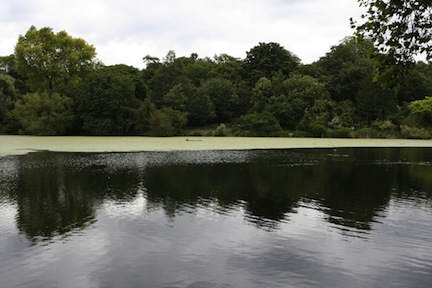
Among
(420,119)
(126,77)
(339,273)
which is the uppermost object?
(126,77)

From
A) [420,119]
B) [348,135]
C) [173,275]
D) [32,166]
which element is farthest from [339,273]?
[420,119]

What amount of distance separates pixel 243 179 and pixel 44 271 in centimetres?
1188

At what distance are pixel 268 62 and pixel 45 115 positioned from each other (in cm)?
3674

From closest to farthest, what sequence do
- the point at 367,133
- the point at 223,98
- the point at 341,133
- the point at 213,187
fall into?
the point at 213,187 → the point at 367,133 → the point at 341,133 → the point at 223,98

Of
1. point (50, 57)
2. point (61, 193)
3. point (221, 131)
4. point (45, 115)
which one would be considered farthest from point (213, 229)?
point (50, 57)

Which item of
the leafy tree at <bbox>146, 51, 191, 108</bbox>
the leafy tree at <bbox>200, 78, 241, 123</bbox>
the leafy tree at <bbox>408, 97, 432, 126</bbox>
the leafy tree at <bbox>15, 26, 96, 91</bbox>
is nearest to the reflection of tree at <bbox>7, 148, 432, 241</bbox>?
the leafy tree at <bbox>408, 97, 432, 126</bbox>

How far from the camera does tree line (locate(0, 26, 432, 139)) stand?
52688mm

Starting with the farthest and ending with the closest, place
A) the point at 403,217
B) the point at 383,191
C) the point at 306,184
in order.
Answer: the point at 306,184 → the point at 383,191 → the point at 403,217

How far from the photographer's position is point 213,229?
10086mm

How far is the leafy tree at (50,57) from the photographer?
190 ft

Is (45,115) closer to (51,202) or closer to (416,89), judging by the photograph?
(51,202)

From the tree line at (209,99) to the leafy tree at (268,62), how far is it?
176 millimetres

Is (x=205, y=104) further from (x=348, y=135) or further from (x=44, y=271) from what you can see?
(x=44, y=271)

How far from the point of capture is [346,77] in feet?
193
